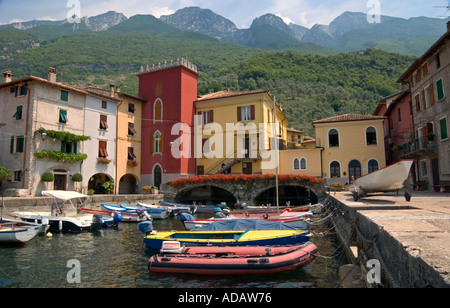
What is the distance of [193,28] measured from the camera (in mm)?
187000

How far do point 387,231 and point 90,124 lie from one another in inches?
1285

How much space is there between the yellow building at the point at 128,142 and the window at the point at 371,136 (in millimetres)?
27018

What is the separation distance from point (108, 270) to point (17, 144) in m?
23.8

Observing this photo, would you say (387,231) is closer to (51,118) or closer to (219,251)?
(219,251)

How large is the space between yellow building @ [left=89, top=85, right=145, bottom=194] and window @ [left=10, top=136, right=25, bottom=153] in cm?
958

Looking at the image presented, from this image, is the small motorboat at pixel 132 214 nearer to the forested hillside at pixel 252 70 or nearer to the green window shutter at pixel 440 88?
the green window shutter at pixel 440 88

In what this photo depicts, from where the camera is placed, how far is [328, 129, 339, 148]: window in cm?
3494

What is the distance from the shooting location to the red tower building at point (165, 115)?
36.2 metres

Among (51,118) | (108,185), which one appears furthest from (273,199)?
(51,118)

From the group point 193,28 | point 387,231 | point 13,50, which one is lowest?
point 387,231

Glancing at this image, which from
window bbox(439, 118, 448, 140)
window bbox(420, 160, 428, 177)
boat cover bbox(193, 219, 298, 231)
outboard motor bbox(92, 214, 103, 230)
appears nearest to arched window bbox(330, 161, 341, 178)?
window bbox(420, 160, 428, 177)

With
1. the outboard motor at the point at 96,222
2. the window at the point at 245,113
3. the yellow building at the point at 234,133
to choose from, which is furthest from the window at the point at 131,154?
the outboard motor at the point at 96,222

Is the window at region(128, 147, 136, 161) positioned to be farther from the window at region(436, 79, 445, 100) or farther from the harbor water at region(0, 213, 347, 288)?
the window at region(436, 79, 445, 100)
